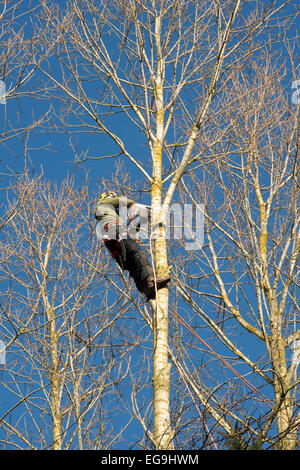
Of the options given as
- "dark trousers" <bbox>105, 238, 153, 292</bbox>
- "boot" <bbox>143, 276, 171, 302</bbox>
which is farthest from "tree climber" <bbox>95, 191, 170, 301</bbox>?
"boot" <bbox>143, 276, 171, 302</bbox>

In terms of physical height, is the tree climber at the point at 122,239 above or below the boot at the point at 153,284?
above

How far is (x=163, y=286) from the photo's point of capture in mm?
6285

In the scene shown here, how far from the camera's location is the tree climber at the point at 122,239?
6.86m

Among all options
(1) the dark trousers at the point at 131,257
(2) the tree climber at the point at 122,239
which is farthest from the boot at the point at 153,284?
→ (1) the dark trousers at the point at 131,257

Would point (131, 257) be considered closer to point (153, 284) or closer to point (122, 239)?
point (122, 239)

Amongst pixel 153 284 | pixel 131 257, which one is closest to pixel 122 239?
pixel 131 257

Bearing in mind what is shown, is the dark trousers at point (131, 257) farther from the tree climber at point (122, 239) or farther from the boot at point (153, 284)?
the boot at point (153, 284)

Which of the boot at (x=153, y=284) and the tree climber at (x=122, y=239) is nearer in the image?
the boot at (x=153, y=284)

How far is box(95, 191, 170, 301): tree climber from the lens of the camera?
686 centimetres

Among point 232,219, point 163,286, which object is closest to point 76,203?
point 232,219

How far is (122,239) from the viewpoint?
707 cm

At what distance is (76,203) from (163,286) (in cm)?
433
